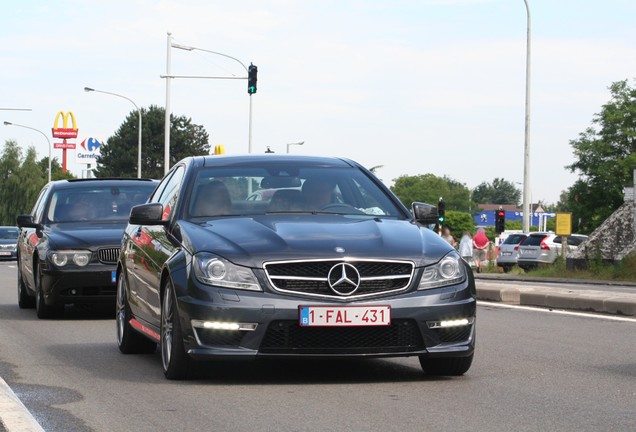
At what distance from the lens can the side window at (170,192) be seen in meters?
9.90

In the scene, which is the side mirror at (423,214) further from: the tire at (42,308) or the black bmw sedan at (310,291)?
the tire at (42,308)

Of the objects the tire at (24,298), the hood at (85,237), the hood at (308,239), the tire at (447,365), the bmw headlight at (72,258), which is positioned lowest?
the tire at (24,298)

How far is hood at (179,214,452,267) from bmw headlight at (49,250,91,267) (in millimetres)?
6110

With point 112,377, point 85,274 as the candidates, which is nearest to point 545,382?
point 112,377

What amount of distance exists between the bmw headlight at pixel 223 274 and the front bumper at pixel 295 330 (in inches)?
2.1

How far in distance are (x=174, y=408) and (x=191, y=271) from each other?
1.17 metres

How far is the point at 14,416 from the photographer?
7.16m

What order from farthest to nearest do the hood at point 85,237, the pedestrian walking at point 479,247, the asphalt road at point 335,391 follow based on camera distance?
the pedestrian walking at point 479,247 → the hood at point 85,237 → the asphalt road at point 335,391

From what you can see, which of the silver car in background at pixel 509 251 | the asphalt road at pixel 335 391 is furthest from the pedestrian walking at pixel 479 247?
the asphalt road at pixel 335 391

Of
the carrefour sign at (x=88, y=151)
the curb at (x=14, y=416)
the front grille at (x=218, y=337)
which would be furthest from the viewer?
the carrefour sign at (x=88, y=151)

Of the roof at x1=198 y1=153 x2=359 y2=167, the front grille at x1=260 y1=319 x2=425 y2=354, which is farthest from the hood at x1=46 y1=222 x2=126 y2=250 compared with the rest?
the front grille at x1=260 y1=319 x2=425 y2=354

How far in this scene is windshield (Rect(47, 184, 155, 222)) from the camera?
16.4m

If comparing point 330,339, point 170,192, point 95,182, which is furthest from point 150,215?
point 95,182

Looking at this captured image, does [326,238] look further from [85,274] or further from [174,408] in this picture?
[85,274]
